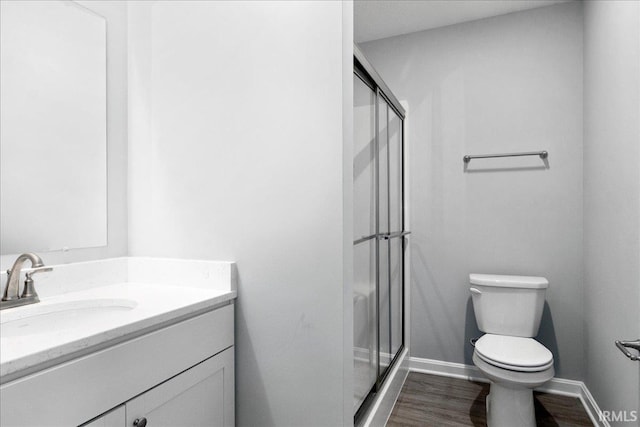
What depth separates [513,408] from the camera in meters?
1.87

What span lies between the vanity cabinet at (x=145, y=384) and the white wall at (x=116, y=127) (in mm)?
670

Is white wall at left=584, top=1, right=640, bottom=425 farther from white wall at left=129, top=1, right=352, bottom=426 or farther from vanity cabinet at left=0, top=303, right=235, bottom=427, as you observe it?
vanity cabinet at left=0, top=303, right=235, bottom=427

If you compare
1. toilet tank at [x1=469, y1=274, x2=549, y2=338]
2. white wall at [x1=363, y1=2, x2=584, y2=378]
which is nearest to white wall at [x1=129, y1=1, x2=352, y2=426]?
toilet tank at [x1=469, y1=274, x2=549, y2=338]

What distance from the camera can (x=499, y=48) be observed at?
2523mm

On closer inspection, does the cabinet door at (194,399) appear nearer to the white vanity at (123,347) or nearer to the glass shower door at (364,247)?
the white vanity at (123,347)

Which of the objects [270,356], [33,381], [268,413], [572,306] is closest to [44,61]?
[33,381]

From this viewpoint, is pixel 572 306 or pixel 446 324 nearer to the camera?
pixel 572 306

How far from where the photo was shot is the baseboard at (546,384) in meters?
2.11

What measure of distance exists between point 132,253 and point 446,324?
7.06 ft

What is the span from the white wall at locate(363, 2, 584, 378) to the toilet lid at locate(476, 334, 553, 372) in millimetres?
485

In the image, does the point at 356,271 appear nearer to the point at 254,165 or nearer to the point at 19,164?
the point at 254,165

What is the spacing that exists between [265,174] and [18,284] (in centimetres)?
93

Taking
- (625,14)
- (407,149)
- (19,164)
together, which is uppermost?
(625,14)

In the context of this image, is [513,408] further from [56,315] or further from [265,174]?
[56,315]
